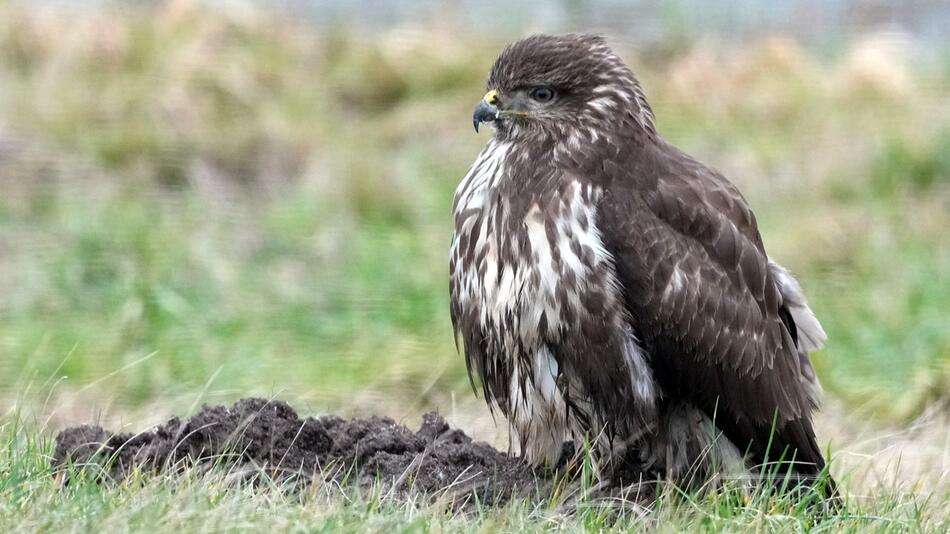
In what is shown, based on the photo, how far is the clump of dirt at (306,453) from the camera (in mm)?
4891

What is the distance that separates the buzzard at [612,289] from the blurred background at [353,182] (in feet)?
3.97

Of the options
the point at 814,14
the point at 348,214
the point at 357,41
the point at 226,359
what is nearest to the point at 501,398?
the point at 226,359

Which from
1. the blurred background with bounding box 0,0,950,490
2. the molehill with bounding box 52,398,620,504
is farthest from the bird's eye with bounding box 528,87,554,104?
the blurred background with bounding box 0,0,950,490

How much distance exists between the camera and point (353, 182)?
964cm

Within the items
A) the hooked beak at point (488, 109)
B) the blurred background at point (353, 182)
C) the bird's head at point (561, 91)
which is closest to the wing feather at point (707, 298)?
the bird's head at point (561, 91)

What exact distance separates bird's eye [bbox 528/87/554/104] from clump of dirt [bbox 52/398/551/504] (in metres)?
1.13

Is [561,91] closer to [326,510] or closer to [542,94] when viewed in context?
[542,94]

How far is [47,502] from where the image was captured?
13.3ft

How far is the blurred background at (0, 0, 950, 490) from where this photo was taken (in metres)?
7.38

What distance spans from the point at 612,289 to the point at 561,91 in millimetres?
786

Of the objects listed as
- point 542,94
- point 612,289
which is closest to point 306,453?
point 612,289

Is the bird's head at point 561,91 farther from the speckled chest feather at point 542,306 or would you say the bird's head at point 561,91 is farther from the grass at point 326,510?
the grass at point 326,510

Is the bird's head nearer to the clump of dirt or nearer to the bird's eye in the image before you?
the bird's eye

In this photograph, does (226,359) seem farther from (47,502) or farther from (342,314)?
(47,502)
